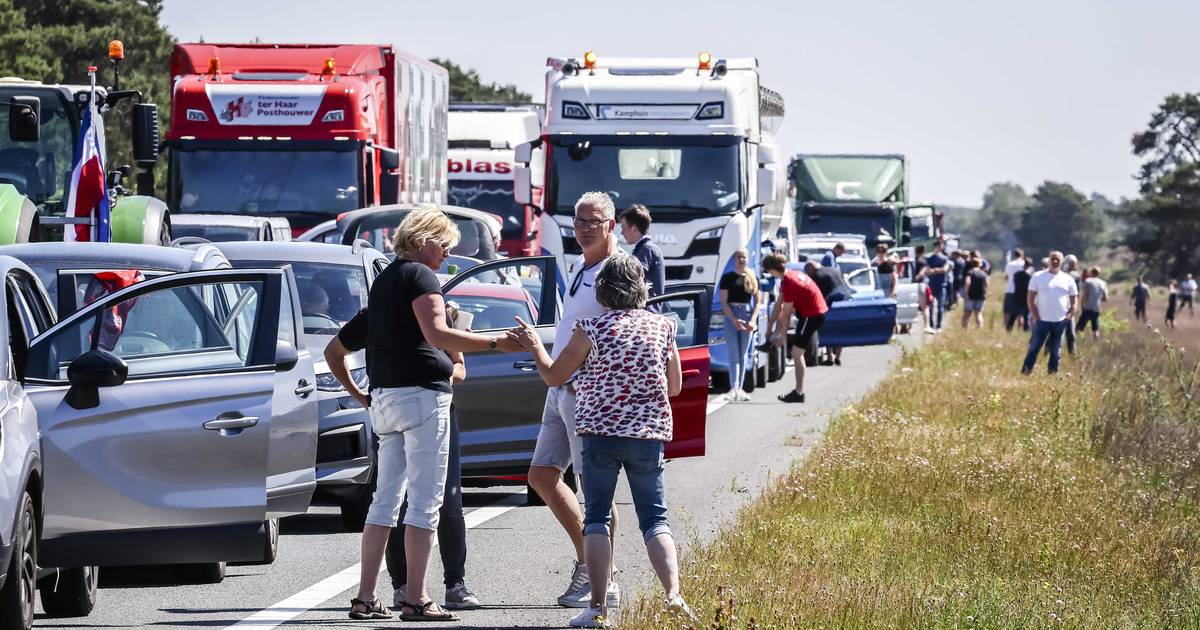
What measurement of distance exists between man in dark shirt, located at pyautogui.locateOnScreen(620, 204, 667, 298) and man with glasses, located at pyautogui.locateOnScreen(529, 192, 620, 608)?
4.35 feet

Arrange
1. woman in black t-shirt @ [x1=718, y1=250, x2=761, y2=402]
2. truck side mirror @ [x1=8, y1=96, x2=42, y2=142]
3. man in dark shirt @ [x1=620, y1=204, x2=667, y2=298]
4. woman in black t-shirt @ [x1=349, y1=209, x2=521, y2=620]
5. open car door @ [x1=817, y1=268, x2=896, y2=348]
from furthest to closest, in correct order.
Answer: open car door @ [x1=817, y1=268, x2=896, y2=348], woman in black t-shirt @ [x1=718, y1=250, x2=761, y2=402], truck side mirror @ [x1=8, y1=96, x2=42, y2=142], man in dark shirt @ [x1=620, y1=204, x2=667, y2=298], woman in black t-shirt @ [x1=349, y1=209, x2=521, y2=620]

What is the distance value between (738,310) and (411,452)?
13.2 meters

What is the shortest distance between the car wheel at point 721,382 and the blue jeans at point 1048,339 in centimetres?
370

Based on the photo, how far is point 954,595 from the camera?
869 cm

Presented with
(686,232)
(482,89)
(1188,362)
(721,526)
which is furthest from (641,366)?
(482,89)

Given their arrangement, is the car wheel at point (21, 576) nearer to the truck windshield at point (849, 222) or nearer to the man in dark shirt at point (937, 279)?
the man in dark shirt at point (937, 279)

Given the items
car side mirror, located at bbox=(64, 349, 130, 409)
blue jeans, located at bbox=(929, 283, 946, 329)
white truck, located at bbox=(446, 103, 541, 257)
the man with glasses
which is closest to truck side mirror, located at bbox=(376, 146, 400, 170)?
→ white truck, located at bbox=(446, 103, 541, 257)

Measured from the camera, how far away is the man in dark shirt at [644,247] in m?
10.1

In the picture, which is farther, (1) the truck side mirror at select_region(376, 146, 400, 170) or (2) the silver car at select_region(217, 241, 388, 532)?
(1) the truck side mirror at select_region(376, 146, 400, 170)

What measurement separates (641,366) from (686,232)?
13.9 m

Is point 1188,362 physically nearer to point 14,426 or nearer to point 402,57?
point 402,57

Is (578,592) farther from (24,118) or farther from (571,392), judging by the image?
(24,118)

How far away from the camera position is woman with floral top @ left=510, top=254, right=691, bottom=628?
309 inches

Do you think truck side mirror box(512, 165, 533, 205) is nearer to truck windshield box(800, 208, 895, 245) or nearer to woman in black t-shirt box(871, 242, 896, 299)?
woman in black t-shirt box(871, 242, 896, 299)
